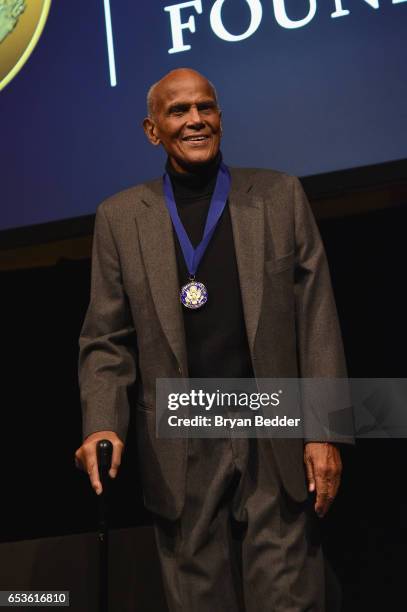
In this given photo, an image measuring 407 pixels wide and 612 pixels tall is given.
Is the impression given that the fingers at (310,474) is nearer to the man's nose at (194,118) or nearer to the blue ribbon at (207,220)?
the blue ribbon at (207,220)

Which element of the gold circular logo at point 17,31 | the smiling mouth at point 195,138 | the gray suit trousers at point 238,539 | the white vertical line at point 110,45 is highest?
the gold circular logo at point 17,31

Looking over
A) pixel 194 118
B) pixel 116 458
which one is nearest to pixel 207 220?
pixel 194 118

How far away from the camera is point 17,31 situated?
318cm

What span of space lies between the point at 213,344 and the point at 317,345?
24cm

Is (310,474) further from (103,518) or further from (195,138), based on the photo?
(195,138)

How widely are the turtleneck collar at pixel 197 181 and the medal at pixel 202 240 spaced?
0.06ft

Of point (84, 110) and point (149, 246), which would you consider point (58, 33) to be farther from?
point (149, 246)

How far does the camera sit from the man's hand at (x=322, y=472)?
1.91 m

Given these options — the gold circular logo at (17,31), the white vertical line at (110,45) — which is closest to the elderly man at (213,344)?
the white vertical line at (110,45)

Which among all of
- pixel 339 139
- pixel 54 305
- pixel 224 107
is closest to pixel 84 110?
pixel 224 107

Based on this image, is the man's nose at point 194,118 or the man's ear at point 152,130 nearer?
the man's nose at point 194,118

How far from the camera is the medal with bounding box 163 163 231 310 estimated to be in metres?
2.01

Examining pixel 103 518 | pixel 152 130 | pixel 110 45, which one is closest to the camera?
pixel 103 518

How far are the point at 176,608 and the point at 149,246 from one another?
0.83 metres
